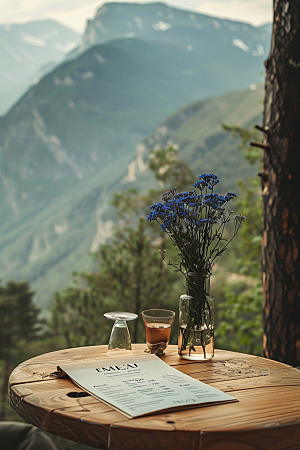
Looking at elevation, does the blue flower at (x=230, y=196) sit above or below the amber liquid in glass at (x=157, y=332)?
above

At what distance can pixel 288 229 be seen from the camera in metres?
1.92

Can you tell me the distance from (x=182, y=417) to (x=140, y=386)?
0.49 feet

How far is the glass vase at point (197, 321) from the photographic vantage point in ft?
3.94

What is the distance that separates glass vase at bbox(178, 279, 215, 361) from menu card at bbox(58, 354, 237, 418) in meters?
0.11

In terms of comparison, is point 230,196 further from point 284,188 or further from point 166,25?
point 166,25

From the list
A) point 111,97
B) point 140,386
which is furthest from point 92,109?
point 140,386

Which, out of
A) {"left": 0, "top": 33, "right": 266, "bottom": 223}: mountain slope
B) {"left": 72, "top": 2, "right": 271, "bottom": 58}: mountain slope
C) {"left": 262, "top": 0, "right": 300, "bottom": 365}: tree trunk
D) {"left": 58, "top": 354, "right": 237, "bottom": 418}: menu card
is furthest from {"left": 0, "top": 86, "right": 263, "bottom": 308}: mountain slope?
{"left": 72, "top": 2, "right": 271, "bottom": 58}: mountain slope

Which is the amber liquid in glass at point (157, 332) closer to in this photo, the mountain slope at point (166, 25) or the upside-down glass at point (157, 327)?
the upside-down glass at point (157, 327)

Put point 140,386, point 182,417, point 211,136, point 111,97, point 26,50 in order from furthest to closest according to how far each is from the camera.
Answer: point 111,97, point 26,50, point 211,136, point 140,386, point 182,417

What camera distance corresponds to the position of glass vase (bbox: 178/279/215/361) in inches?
47.3

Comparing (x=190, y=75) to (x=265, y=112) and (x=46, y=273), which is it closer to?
(x=46, y=273)

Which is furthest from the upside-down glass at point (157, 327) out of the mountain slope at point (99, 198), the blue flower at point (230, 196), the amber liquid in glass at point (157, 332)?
the mountain slope at point (99, 198)

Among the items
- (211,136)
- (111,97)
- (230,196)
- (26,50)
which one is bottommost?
(230,196)

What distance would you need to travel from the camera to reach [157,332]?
125 centimetres
